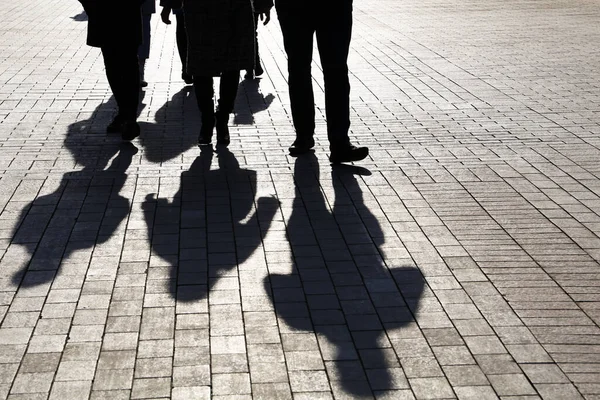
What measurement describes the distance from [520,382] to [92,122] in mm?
5785

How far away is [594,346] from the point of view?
14.6 feet

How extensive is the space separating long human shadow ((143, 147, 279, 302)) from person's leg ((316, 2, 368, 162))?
2.27ft

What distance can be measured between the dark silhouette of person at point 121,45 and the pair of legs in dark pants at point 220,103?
58 centimetres

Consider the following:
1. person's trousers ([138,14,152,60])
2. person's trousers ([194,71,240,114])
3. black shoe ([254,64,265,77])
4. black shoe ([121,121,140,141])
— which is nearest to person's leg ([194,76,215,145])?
person's trousers ([194,71,240,114])

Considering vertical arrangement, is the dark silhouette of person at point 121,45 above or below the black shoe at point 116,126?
above

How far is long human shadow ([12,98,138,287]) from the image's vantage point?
18.5 ft

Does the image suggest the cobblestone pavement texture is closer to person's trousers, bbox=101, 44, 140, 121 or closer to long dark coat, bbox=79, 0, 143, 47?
person's trousers, bbox=101, 44, 140, 121

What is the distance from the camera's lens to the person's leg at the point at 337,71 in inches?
295

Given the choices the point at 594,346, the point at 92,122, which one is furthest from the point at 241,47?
the point at 594,346

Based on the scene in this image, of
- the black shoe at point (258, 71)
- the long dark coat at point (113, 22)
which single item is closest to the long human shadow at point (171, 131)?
the long dark coat at point (113, 22)

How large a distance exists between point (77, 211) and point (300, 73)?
2.13 metres

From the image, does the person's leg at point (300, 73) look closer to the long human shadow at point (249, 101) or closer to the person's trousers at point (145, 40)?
the long human shadow at point (249, 101)

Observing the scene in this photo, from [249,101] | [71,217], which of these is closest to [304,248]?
[71,217]

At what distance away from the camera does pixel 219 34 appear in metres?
8.01
